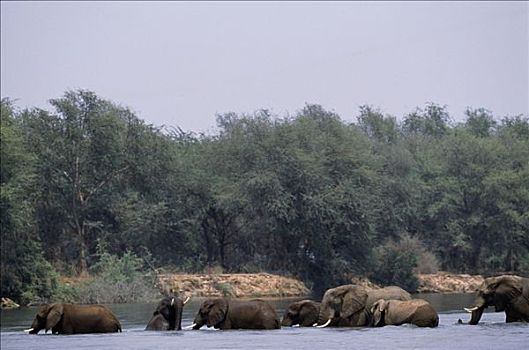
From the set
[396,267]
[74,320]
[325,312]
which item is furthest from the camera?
[396,267]

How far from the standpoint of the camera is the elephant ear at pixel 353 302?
36.8 metres

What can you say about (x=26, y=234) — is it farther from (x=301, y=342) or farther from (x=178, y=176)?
(x=301, y=342)

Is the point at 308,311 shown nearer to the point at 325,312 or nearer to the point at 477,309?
the point at 325,312

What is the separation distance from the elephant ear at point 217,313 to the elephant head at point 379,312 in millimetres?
3895

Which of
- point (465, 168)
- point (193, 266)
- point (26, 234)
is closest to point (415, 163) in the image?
point (465, 168)

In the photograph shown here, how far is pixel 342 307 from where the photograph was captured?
121ft

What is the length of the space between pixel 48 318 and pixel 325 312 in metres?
7.27

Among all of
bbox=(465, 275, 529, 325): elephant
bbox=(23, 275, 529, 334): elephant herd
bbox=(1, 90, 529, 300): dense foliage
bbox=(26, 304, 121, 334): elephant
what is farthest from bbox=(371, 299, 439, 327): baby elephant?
bbox=(1, 90, 529, 300): dense foliage

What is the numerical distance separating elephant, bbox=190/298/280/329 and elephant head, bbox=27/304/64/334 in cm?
358

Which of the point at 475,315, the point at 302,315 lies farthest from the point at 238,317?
the point at 475,315

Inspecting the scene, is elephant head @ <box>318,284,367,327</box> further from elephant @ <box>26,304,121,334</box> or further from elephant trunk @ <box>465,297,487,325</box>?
elephant @ <box>26,304,121,334</box>

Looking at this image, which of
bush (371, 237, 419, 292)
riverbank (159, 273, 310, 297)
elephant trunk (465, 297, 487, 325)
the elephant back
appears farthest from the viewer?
bush (371, 237, 419, 292)

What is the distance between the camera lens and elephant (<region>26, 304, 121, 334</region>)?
1379 inches

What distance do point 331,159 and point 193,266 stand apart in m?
9.09
